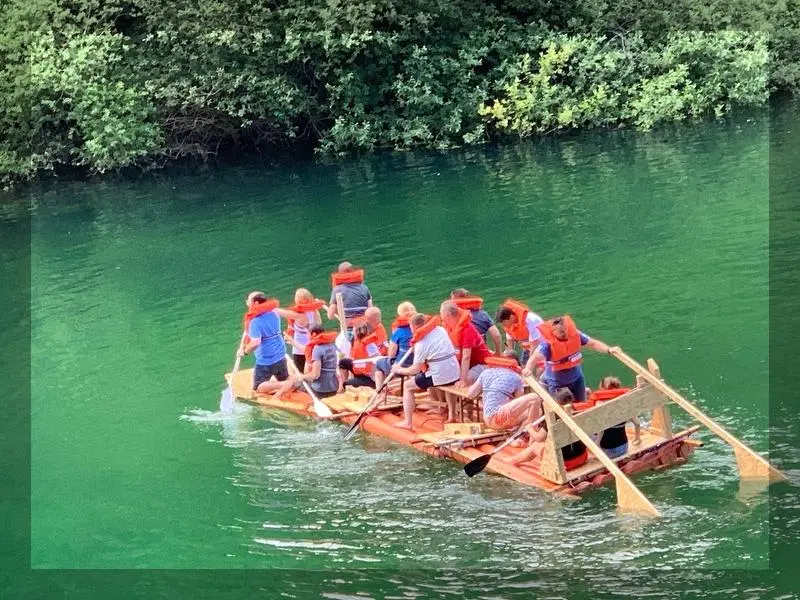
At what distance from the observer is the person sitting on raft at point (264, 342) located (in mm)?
16625

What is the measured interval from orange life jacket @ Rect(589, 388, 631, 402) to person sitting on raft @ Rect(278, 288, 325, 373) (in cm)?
565

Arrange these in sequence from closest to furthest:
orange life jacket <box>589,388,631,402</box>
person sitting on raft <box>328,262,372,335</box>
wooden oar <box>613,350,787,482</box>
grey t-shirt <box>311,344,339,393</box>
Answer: wooden oar <box>613,350,787,482</box>
orange life jacket <box>589,388,631,402</box>
grey t-shirt <box>311,344,339,393</box>
person sitting on raft <box>328,262,372,335</box>

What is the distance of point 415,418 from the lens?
49.2 ft

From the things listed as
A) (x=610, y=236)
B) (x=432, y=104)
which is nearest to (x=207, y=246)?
(x=610, y=236)

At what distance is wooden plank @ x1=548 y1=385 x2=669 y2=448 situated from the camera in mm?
Answer: 12062

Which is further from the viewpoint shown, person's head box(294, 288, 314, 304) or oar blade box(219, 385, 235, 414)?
person's head box(294, 288, 314, 304)

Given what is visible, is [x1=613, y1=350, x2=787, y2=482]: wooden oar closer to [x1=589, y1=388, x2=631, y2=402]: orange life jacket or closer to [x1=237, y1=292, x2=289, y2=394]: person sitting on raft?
[x1=589, y1=388, x2=631, y2=402]: orange life jacket

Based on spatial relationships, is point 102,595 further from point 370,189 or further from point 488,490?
point 370,189

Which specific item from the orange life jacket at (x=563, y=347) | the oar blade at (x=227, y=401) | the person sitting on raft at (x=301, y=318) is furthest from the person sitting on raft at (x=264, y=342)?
the orange life jacket at (x=563, y=347)

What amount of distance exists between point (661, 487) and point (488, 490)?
74.0 inches

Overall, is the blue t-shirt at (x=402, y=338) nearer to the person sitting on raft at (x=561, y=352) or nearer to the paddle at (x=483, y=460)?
the person sitting on raft at (x=561, y=352)

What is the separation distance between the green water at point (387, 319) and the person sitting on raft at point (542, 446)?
454 mm

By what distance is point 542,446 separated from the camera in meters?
13.0

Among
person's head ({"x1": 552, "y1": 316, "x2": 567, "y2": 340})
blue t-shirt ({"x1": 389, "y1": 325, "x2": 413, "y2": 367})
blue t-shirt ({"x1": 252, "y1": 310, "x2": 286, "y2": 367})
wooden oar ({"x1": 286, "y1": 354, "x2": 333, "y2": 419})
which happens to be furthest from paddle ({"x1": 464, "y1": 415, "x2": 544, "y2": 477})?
blue t-shirt ({"x1": 252, "y1": 310, "x2": 286, "y2": 367})
